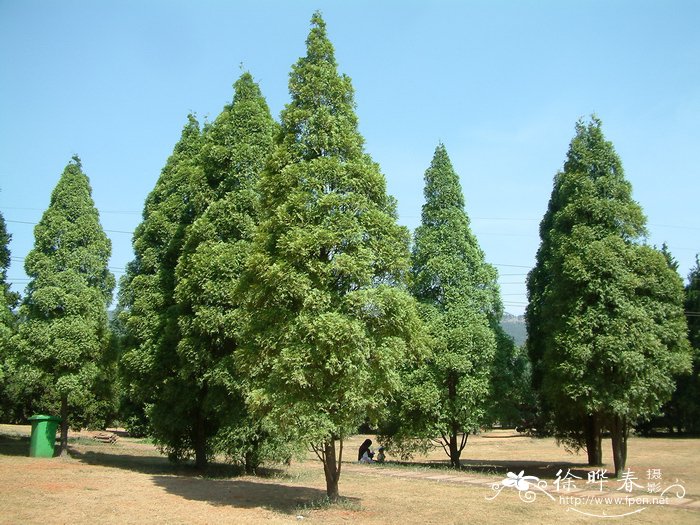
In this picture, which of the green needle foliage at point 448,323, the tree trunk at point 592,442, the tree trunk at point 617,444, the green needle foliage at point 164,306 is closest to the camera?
the tree trunk at point 617,444

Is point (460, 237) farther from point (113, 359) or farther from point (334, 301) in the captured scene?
point (113, 359)

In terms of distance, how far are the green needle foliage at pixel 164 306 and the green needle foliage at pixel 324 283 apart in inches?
249

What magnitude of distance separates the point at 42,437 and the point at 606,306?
63.3 ft

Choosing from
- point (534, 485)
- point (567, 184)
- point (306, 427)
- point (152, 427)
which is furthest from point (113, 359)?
point (567, 184)

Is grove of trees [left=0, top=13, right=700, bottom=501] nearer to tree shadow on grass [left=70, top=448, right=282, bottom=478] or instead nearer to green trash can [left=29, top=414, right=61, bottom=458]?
tree shadow on grass [left=70, top=448, right=282, bottom=478]

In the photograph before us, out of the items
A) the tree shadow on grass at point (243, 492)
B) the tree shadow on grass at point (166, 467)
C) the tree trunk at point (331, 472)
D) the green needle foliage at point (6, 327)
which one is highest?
the green needle foliage at point (6, 327)

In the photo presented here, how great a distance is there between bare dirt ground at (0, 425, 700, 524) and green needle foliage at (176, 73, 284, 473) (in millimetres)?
1422

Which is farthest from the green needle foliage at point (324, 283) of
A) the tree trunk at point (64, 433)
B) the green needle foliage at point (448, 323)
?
the tree trunk at point (64, 433)

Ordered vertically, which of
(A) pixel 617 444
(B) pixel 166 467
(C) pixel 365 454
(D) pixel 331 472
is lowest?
(C) pixel 365 454

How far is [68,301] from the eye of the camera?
773 inches

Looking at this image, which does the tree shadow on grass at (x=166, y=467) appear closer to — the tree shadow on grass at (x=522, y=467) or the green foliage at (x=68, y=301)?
the green foliage at (x=68, y=301)

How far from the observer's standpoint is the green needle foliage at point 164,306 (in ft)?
54.9

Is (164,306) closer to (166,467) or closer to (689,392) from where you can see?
(166,467)

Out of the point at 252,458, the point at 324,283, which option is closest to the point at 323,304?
the point at 324,283
